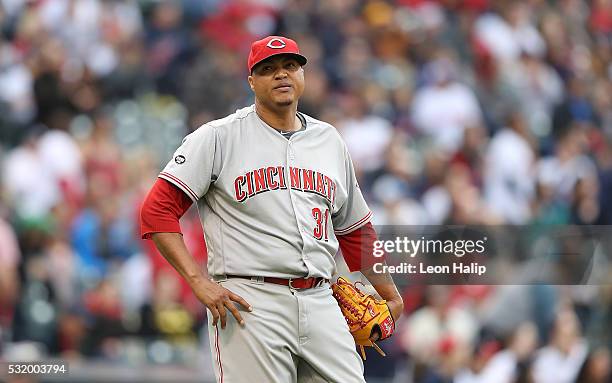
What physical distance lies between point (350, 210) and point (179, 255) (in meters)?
0.79

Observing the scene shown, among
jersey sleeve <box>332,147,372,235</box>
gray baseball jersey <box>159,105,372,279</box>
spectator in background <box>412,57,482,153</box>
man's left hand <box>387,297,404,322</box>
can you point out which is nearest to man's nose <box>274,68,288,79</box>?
gray baseball jersey <box>159,105,372,279</box>

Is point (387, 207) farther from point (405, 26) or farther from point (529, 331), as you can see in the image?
point (405, 26)

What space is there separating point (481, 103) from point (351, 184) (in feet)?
21.1

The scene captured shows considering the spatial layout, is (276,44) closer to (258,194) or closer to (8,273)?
(258,194)

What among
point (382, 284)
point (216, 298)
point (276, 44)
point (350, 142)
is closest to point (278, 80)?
point (276, 44)

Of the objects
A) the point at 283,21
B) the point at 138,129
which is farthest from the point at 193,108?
the point at 283,21

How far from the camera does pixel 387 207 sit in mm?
8648

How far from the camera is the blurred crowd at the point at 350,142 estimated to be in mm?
7520

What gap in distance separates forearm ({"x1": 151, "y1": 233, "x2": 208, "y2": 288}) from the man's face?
24.5 inches

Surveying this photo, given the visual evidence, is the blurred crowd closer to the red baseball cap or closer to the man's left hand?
the man's left hand

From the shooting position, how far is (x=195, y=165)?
3.97m

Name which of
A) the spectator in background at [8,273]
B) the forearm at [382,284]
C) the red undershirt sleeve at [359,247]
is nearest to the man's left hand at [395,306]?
the forearm at [382,284]

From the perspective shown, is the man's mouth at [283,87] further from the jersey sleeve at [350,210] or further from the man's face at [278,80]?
the jersey sleeve at [350,210]

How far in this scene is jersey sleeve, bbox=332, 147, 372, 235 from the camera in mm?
4359
